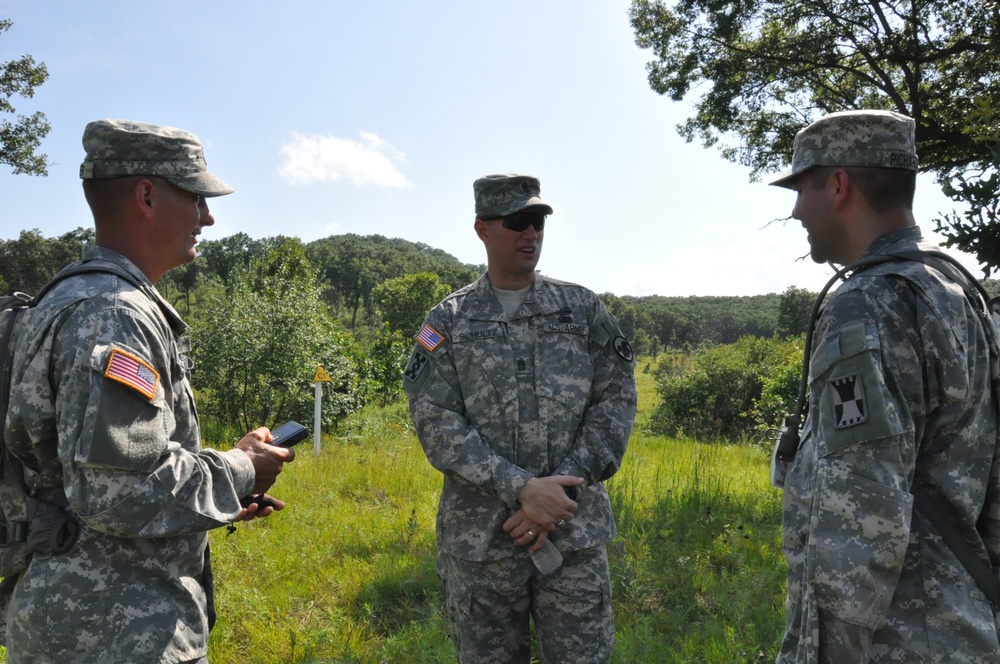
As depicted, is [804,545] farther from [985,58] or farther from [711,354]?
[711,354]

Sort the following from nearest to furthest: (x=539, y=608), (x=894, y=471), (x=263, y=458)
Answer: (x=894, y=471)
(x=263, y=458)
(x=539, y=608)

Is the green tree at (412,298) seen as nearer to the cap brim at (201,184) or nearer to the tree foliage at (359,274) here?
the tree foliage at (359,274)

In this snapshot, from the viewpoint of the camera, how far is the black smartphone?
2.18m

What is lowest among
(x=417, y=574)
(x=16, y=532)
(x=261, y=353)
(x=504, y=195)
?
(x=417, y=574)

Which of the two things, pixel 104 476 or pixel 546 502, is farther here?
pixel 546 502

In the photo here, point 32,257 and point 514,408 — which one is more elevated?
point 32,257

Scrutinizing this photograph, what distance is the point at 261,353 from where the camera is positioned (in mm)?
10766

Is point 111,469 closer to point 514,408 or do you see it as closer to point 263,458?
point 263,458

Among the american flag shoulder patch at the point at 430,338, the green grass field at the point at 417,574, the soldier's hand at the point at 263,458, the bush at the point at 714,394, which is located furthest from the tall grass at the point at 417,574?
the bush at the point at 714,394

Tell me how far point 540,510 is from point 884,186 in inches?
60.1

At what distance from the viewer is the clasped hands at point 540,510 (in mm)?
2496

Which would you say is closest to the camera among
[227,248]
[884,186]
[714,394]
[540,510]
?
[884,186]

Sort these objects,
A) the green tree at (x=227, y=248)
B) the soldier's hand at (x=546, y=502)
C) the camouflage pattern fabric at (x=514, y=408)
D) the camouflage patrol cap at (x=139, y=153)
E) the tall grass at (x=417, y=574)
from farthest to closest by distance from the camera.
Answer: the green tree at (x=227, y=248) → the tall grass at (x=417, y=574) → the camouflage pattern fabric at (x=514, y=408) → the soldier's hand at (x=546, y=502) → the camouflage patrol cap at (x=139, y=153)

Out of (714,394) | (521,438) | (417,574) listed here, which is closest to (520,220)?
(521,438)
